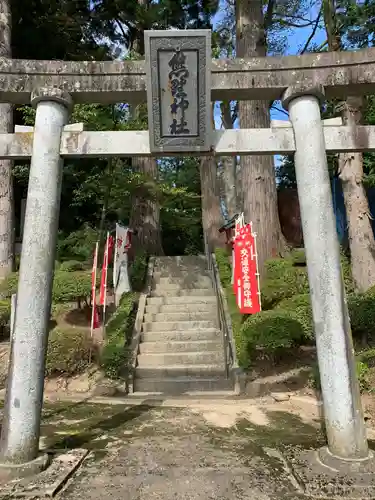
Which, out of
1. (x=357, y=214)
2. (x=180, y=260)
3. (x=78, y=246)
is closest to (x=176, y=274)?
(x=180, y=260)

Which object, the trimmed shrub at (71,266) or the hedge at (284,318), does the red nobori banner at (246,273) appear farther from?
the trimmed shrub at (71,266)

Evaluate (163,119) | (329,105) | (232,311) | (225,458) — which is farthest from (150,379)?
(329,105)

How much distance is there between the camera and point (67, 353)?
28.2ft

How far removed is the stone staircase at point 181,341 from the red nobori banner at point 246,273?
1.49 m

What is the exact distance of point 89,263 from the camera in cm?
1377

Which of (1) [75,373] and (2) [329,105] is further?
(2) [329,105]

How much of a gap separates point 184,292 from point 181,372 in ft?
11.9

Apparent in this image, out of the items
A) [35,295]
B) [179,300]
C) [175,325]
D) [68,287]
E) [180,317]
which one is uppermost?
[68,287]

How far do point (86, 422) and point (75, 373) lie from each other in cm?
262

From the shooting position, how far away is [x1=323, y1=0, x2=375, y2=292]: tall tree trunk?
33.6ft

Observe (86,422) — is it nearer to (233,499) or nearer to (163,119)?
(233,499)

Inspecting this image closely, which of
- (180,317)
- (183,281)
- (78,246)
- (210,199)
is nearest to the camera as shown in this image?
(180,317)

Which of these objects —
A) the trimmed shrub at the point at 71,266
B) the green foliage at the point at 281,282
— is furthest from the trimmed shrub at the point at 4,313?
the green foliage at the point at 281,282

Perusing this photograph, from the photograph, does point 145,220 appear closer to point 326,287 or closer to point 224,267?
point 224,267
